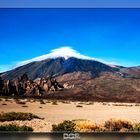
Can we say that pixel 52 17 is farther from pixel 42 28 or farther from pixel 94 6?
pixel 94 6

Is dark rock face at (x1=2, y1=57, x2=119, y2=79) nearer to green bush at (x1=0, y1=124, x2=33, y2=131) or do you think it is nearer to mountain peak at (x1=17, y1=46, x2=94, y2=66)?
mountain peak at (x1=17, y1=46, x2=94, y2=66)

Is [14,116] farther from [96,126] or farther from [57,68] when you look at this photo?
[96,126]

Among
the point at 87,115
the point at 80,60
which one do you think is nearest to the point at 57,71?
the point at 80,60

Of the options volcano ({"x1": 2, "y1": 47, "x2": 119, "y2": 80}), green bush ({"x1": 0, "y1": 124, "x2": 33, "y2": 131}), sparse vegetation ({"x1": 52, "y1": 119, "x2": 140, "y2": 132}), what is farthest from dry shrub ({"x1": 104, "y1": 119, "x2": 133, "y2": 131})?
green bush ({"x1": 0, "y1": 124, "x2": 33, "y2": 131})

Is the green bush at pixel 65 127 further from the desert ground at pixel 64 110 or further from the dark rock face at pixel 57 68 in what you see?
the dark rock face at pixel 57 68

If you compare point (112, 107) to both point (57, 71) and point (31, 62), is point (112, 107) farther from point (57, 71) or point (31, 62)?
point (31, 62)

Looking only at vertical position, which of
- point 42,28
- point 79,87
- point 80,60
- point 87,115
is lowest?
point 87,115

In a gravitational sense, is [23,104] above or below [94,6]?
below
